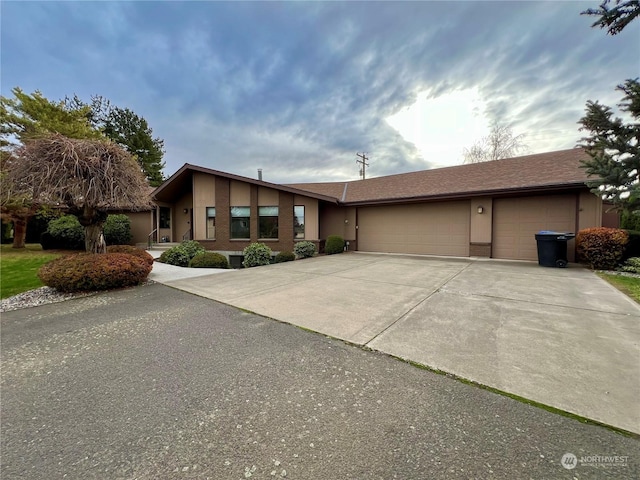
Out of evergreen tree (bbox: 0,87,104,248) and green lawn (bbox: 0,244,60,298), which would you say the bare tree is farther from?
evergreen tree (bbox: 0,87,104,248)

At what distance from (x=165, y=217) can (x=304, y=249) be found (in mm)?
10731

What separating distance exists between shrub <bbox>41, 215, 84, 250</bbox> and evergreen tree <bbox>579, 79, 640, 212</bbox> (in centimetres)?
2177

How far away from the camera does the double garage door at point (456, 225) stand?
408 inches

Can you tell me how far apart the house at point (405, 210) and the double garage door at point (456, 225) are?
36 millimetres

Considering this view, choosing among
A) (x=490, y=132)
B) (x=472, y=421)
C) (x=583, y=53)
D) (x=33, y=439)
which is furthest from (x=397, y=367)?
(x=490, y=132)

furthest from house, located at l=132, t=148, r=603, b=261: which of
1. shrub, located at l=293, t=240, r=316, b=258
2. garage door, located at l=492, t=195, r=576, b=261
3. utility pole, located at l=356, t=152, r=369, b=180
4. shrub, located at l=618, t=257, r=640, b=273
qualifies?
utility pole, located at l=356, t=152, r=369, b=180

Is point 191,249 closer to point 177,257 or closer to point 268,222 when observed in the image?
point 177,257

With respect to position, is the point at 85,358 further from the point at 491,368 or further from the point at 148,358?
the point at 491,368

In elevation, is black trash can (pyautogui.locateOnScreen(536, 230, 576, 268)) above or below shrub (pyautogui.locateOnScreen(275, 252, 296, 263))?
above

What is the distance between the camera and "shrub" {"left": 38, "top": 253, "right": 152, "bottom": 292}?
6.11m

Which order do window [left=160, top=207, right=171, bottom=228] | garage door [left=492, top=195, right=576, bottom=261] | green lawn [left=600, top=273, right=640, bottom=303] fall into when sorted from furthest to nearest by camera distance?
window [left=160, top=207, right=171, bottom=228] → garage door [left=492, top=195, right=576, bottom=261] → green lawn [left=600, top=273, right=640, bottom=303]

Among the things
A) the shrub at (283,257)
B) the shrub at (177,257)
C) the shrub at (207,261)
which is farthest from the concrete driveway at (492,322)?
the shrub at (283,257)

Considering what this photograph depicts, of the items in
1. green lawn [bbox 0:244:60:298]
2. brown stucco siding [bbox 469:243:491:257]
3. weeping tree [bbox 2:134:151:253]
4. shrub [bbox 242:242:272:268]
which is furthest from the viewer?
shrub [bbox 242:242:272:268]

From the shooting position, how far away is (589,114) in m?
6.90
